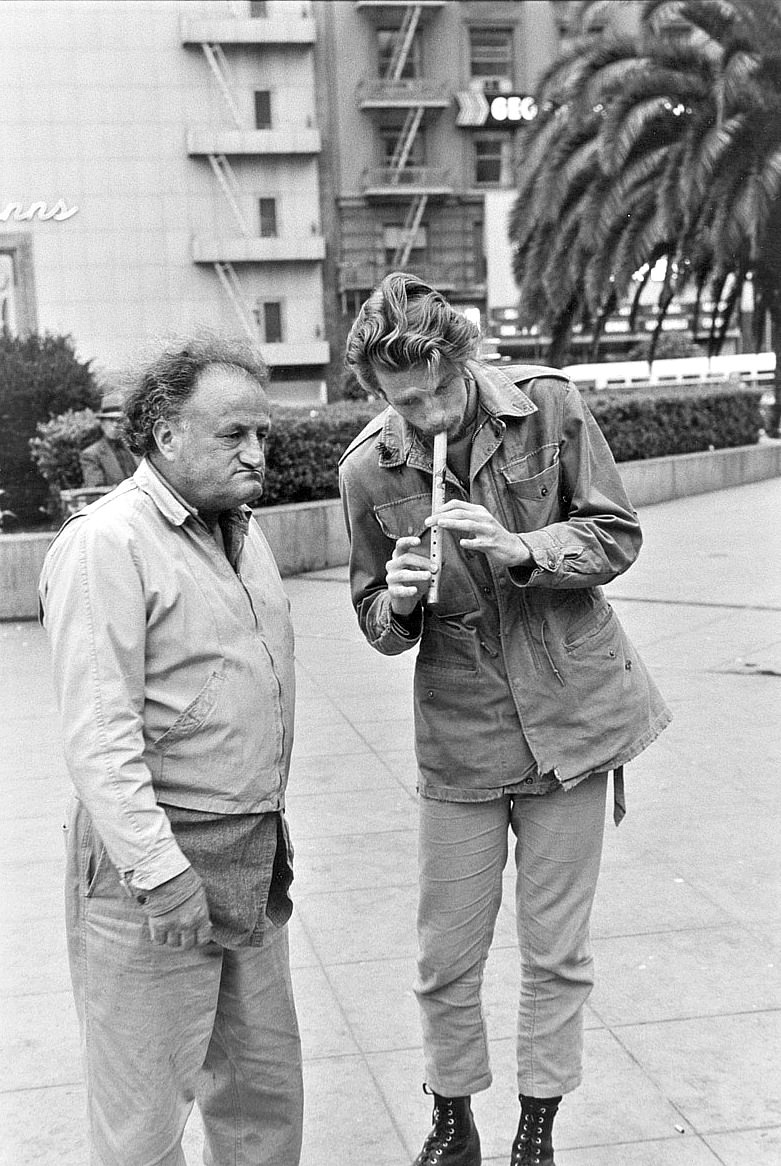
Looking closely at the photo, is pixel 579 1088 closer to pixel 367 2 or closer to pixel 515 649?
pixel 515 649

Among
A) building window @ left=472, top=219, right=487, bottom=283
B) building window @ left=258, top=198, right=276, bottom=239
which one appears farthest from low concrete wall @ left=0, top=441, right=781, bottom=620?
building window @ left=472, top=219, right=487, bottom=283

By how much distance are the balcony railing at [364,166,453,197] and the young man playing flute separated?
38.5 m

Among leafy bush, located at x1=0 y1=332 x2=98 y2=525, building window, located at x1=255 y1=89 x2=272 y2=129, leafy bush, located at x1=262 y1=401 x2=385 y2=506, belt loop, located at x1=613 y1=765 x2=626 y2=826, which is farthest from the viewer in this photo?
building window, located at x1=255 y1=89 x2=272 y2=129

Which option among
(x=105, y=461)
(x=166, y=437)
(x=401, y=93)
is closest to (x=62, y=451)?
(x=105, y=461)

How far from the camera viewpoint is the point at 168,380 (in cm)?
233

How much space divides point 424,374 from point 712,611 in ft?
21.4

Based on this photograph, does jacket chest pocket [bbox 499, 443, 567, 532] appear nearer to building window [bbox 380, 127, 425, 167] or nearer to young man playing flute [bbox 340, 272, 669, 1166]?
young man playing flute [bbox 340, 272, 669, 1166]

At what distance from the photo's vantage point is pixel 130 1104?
2.32 metres

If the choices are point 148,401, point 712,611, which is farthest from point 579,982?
point 712,611

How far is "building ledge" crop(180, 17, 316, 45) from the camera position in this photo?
122 ft

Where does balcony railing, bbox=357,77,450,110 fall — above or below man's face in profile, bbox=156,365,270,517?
above

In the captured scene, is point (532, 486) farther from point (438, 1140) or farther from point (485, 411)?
point (438, 1140)

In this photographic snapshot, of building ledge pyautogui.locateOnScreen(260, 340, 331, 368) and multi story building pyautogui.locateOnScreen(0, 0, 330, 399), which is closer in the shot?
multi story building pyautogui.locateOnScreen(0, 0, 330, 399)

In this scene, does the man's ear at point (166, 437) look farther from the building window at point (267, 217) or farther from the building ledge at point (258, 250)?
the building window at point (267, 217)
